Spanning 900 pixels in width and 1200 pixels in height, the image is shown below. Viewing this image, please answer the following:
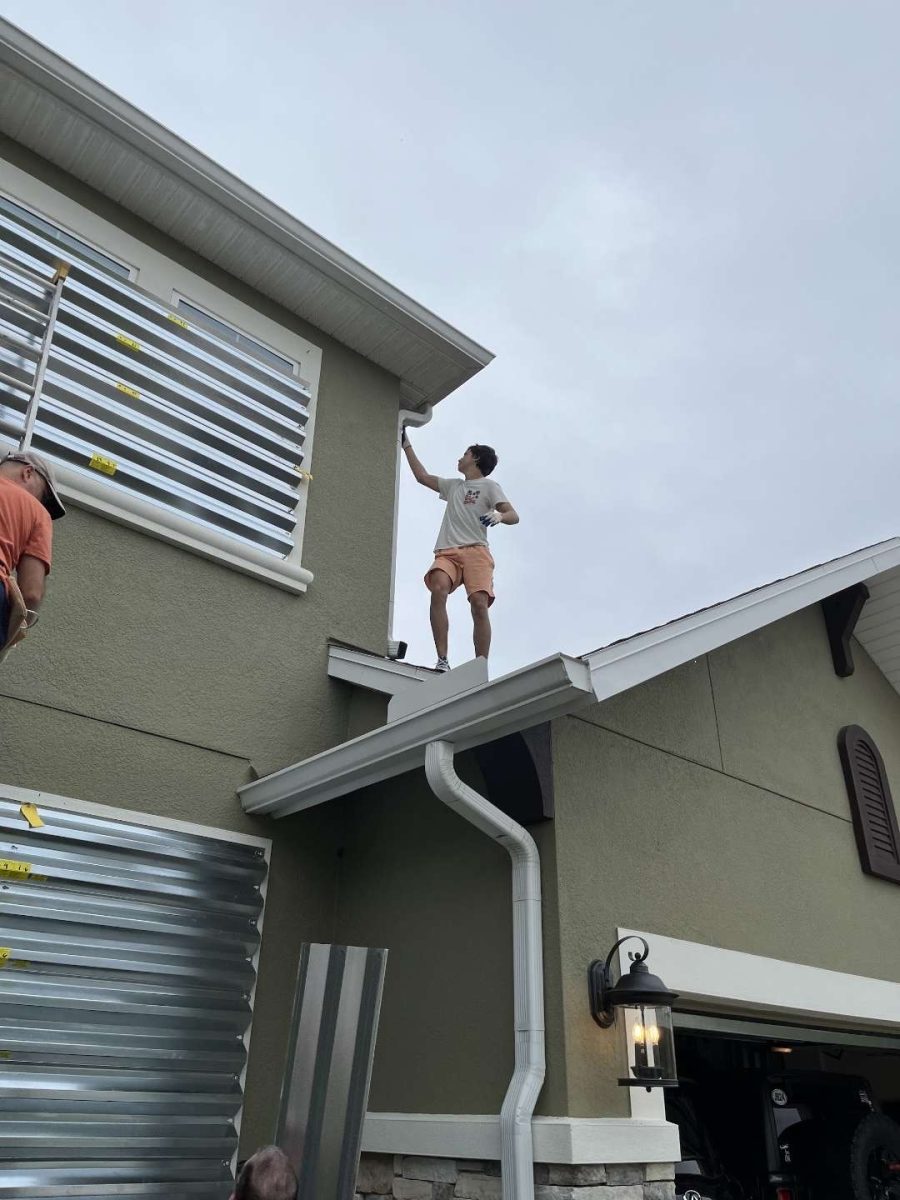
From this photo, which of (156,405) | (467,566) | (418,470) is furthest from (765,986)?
(156,405)

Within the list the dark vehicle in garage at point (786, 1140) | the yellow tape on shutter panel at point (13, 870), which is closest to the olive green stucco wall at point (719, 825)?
the dark vehicle in garage at point (786, 1140)

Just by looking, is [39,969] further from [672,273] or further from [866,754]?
[672,273]

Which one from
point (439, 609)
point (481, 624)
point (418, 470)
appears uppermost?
point (418, 470)

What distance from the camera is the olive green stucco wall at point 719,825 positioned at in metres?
4.28

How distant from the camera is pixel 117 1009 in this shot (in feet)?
14.2

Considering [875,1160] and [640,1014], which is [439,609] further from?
[875,1160]

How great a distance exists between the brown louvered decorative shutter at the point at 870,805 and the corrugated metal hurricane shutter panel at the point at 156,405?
3937mm

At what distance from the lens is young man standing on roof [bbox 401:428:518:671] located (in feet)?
17.8

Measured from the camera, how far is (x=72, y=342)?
5336 millimetres

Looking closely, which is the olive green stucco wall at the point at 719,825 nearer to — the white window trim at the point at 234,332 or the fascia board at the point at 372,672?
the fascia board at the point at 372,672

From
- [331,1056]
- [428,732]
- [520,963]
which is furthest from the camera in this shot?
[428,732]

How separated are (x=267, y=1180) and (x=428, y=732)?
2162mm

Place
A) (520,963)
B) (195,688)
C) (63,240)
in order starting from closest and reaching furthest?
(520,963)
(195,688)
(63,240)

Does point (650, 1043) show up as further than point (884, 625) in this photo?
No
